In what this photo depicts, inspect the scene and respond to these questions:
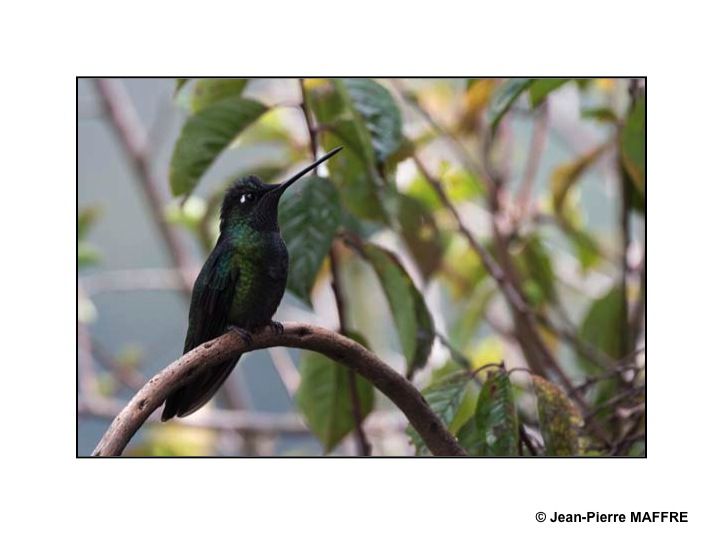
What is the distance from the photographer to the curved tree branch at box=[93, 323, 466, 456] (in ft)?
4.90

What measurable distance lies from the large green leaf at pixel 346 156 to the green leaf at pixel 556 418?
0.56 meters

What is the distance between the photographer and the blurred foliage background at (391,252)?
2223 millimetres

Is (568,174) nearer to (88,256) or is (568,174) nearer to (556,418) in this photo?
(556,418)

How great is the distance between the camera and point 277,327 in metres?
A: 1.86

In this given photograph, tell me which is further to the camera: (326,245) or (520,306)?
(520,306)

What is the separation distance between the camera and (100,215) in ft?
11.7

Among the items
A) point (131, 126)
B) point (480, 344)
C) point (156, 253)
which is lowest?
point (480, 344)

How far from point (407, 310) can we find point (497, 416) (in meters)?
0.36

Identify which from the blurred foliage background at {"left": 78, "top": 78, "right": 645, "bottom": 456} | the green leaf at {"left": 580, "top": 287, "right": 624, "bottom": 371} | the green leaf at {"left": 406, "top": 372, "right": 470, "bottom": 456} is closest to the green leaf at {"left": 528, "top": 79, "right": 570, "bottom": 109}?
the blurred foliage background at {"left": 78, "top": 78, "right": 645, "bottom": 456}

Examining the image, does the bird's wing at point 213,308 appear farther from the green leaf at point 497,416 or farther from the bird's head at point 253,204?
the green leaf at point 497,416
